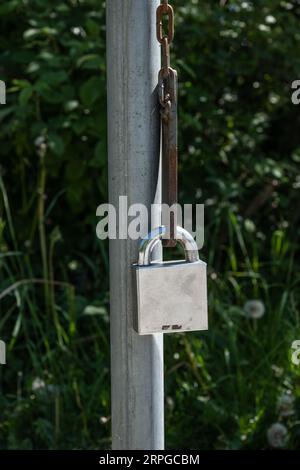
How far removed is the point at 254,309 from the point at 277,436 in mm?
523

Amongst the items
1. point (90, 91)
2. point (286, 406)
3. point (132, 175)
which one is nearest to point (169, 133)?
point (132, 175)

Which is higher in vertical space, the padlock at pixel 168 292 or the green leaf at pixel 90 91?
the green leaf at pixel 90 91

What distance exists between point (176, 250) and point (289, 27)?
103 centimetres

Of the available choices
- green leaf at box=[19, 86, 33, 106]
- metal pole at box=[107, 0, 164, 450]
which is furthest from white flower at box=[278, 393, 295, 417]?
green leaf at box=[19, 86, 33, 106]

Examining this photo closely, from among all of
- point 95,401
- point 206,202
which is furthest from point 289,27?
point 95,401

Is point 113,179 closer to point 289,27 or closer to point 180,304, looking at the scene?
point 180,304

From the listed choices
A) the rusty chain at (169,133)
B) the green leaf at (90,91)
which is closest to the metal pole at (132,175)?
the rusty chain at (169,133)

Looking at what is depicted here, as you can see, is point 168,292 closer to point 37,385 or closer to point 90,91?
point 37,385

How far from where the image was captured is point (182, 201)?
3.05 metres

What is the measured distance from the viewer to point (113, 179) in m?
1.27

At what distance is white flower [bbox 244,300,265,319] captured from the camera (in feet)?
8.68

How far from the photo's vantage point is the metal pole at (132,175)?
1.24 m

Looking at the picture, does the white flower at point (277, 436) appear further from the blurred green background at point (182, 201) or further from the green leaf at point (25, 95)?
the green leaf at point (25, 95)

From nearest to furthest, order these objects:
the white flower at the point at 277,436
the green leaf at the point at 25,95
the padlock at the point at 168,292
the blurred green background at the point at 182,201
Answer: the padlock at the point at 168,292
the white flower at the point at 277,436
the blurred green background at the point at 182,201
the green leaf at the point at 25,95
